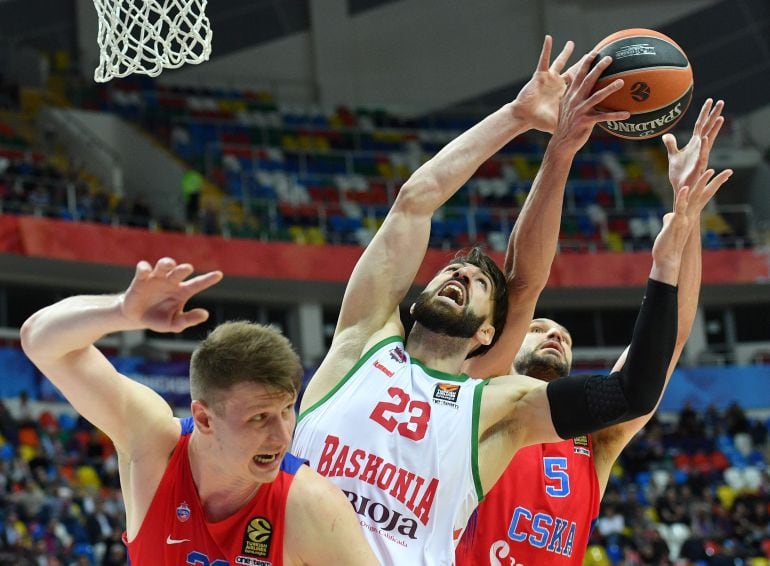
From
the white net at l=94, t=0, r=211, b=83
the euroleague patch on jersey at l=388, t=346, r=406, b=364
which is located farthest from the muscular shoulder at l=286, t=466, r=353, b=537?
the white net at l=94, t=0, r=211, b=83

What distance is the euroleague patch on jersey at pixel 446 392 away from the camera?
4.15 m

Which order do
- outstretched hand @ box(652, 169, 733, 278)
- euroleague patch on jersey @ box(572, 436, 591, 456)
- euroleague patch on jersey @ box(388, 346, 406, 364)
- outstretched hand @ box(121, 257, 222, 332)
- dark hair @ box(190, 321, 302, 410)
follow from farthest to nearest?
euroleague patch on jersey @ box(572, 436, 591, 456), euroleague patch on jersey @ box(388, 346, 406, 364), outstretched hand @ box(652, 169, 733, 278), dark hair @ box(190, 321, 302, 410), outstretched hand @ box(121, 257, 222, 332)

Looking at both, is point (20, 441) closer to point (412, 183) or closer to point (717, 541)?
point (717, 541)

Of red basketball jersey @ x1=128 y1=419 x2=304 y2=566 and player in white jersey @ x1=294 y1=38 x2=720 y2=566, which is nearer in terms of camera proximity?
red basketball jersey @ x1=128 y1=419 x2=304 y2=566

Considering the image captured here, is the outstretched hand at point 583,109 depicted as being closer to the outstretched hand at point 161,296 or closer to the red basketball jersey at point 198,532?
the red basketball jersey at point 198,532

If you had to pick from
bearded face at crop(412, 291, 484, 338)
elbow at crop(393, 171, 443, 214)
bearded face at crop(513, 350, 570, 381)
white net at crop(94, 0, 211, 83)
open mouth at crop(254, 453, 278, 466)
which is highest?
white net at crop(94, 0, 211, 83)

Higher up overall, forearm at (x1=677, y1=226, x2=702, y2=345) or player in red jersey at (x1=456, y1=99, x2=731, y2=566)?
forearm at (x1=677, y1=226, x2=702, y2=345)

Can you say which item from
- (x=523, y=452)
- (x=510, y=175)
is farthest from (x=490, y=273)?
(x=510, y=175)

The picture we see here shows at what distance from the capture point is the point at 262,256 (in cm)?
1991

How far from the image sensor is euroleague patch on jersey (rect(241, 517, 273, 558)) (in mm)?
3143

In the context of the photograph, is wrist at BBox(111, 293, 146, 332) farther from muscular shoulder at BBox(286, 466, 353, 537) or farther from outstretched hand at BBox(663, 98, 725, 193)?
outstretched hand at BBox(663, 98, 725, 193)

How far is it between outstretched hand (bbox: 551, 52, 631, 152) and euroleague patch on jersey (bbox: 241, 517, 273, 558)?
7.00 feet

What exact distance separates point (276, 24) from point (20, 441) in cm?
1321

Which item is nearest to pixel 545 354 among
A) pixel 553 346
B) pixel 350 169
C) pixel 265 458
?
pixel 553 346
